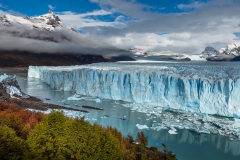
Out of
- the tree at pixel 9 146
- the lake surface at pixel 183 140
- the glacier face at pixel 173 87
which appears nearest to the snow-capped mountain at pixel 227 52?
the glacier face at pixel 173 87

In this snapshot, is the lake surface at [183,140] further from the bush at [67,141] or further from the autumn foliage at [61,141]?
the bush at [67,141]

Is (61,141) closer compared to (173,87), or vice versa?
(61,141)

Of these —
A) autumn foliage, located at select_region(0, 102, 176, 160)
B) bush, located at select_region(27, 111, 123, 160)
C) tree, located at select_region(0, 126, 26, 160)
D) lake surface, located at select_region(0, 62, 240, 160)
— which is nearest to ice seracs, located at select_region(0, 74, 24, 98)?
lake surface, located at select_region(0, 62, 240, 160)

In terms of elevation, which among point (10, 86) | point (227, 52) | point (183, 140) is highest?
point (227, 52)

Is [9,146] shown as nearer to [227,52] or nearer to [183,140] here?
[183,140]

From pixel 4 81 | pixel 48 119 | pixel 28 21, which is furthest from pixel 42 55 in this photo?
pixel 48 119

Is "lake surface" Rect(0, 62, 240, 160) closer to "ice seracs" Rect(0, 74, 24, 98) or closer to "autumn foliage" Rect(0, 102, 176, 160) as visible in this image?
"autumn foliage" Rect(0, 102, 176, 160)

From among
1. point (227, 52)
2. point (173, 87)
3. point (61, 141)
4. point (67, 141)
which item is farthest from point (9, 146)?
point (227, 52)

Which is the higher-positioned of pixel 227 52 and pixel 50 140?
pixel 227 52
